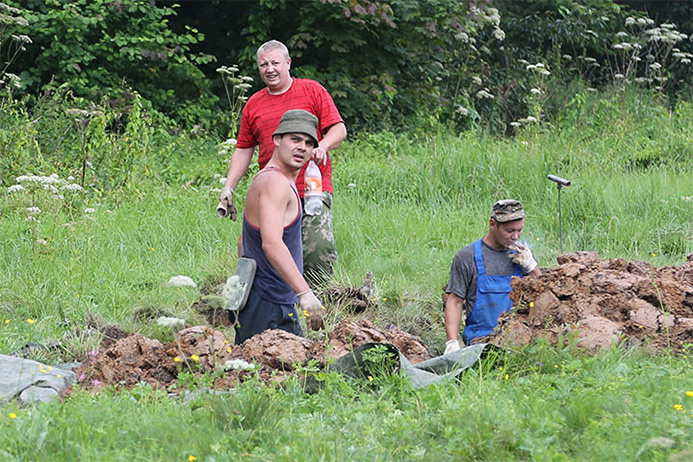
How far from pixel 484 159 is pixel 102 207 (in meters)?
4.15

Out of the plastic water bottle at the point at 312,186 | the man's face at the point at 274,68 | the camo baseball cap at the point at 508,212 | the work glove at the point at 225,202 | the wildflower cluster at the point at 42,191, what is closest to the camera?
the camo baseball cap at the point at 508,212

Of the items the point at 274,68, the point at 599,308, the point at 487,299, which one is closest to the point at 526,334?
the point at 599,308

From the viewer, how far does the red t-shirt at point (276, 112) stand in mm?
6262

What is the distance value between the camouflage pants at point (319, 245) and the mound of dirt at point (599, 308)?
63.3 inches

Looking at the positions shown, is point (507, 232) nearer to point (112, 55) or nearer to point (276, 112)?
point (276, 112)

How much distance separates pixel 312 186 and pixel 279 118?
539mm

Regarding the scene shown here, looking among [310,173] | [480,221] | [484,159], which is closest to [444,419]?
[310,173]

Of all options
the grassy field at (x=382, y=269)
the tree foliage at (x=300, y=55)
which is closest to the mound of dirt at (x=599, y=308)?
the grassy field at (x=382, y=269)

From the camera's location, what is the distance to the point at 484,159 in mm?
9773

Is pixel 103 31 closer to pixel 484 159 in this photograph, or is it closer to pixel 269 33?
pixel 269 33

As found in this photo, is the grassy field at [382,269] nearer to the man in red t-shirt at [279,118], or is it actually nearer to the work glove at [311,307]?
the work glove at [311,307]

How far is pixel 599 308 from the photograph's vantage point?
17.3 ft

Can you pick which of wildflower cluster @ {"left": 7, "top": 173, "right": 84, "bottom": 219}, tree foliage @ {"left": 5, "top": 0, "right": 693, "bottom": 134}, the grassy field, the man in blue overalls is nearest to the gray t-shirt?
the man in blue overalls

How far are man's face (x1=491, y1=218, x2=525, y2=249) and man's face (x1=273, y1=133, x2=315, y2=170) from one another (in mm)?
1458
